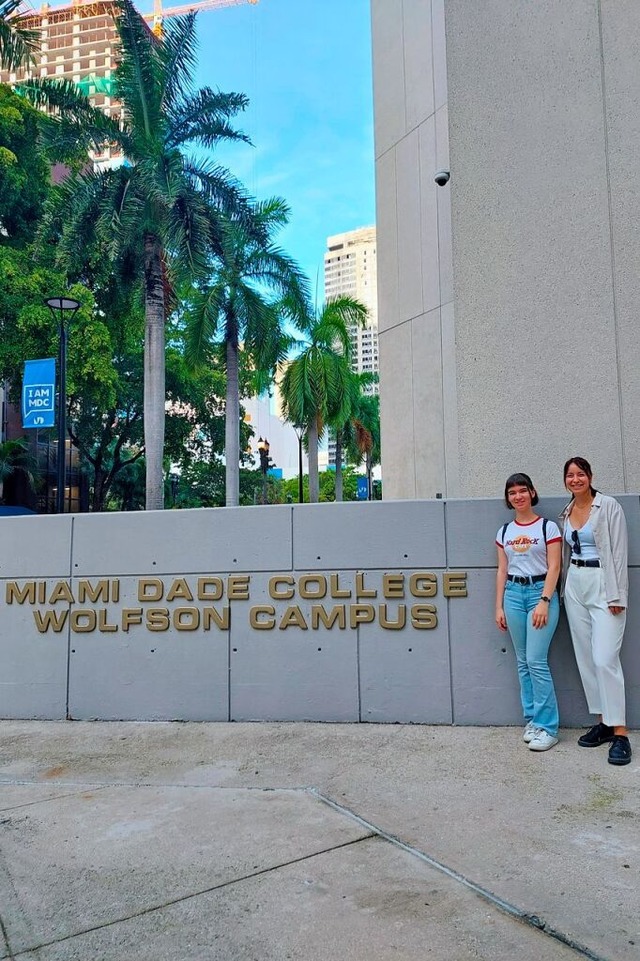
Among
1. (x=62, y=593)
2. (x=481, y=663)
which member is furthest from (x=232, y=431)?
(x=481, y=663)

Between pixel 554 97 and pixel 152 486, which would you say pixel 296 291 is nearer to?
pixel 152 486

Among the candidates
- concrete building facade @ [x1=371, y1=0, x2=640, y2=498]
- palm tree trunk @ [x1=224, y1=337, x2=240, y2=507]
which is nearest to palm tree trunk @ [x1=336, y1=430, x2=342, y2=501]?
palm tree trunk @ [x1=224, y1=337, x2=240, y2=507]

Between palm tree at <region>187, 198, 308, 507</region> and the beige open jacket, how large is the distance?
19.2m

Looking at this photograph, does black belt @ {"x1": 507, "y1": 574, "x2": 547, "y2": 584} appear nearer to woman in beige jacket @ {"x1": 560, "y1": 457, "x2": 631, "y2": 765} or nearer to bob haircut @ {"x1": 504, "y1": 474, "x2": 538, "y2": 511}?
woman in beige jacket @ {"x1": 560, "y1": 457, "x2": 631, "y2": 765}

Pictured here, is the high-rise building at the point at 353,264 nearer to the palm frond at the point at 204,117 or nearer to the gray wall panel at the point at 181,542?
the palm frond at the point at 204,117

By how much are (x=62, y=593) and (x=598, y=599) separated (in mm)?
4278

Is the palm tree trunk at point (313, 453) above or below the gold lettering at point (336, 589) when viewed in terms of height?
above

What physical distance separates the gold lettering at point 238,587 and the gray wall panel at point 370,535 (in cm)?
44

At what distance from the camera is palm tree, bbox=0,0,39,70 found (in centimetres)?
2022

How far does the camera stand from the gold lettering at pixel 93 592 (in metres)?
6.03

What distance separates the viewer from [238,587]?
226 inches

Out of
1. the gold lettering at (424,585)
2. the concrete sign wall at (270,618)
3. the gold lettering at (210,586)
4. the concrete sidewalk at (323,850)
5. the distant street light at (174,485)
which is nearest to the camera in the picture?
the concrete sidewalk at (323,850)

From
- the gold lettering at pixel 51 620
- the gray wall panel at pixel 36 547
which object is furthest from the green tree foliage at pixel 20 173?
the gold lettering at pixel 51 620

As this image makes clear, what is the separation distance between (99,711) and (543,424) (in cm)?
444
